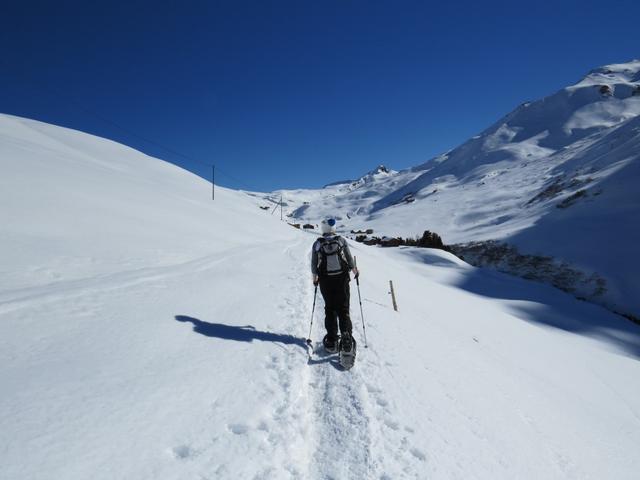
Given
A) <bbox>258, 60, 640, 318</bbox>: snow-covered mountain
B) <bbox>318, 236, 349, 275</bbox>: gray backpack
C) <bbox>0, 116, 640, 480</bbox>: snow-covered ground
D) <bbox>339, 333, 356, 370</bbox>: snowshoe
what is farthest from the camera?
<bbox>258, 60, 640, 318</bbox>: snow-covered mountain

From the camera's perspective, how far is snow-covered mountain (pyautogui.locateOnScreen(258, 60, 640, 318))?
26469 mm

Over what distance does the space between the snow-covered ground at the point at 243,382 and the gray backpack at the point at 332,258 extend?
159 cm

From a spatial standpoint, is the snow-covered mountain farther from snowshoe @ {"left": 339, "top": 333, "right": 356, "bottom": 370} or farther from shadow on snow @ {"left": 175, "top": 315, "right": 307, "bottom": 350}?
shadow on snow @ {"left": 175, "top": 315, "right": 307, "bottom": 350}

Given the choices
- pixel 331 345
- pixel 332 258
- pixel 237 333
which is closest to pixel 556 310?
pixel 331 345

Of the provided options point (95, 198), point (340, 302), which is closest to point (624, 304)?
point (340, 302)

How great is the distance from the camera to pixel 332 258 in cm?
664

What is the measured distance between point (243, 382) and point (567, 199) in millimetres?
45938

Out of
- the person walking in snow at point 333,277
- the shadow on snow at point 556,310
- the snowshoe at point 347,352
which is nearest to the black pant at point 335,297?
the person walking in snow at point 333,277

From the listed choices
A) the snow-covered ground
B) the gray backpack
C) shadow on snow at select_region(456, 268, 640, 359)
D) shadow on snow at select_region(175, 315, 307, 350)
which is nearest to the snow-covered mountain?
shadow on snow at select_region(456, 268, 640, 359)

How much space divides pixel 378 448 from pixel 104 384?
11.2 feet

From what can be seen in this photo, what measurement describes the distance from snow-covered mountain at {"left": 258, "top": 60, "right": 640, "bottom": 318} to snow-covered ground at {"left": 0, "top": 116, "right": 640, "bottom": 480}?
1648cm

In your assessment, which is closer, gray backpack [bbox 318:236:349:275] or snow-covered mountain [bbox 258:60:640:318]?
gray backpack [bbox 318:236:349:275]

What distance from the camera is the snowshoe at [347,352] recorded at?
6164 mm

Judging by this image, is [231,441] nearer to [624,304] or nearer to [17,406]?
[17,406]
